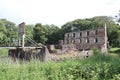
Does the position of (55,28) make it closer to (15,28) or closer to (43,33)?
(43,33)

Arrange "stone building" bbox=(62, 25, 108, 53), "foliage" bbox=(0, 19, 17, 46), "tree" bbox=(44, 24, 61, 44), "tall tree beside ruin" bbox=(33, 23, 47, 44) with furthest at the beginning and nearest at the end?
"tree" bbox=(44, 24, 61, 44) → "tall tree beside ruin" bbox=(33, 23, 47, 44) → "foliage" bbox=(0, 19, 17, 46) → "stone building" bbox=(62, 25, 108, 53)

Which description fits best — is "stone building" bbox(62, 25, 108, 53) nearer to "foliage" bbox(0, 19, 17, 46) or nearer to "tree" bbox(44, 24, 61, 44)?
"tree" bbox(44, 24, 61, 44)

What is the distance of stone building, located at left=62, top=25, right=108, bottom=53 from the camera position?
50.2 meters

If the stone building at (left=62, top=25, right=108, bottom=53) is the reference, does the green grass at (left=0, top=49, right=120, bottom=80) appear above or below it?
below

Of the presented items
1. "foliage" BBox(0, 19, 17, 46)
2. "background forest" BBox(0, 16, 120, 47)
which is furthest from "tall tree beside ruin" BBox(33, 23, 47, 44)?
"foliage" BBox(0, 19, 17, 46)

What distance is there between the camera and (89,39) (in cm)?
5362

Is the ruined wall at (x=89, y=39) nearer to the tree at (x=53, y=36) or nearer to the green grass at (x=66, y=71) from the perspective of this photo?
the tree at (x=53, y=36)

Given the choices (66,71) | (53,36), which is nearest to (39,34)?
(53,36)

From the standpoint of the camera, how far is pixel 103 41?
49.6 m

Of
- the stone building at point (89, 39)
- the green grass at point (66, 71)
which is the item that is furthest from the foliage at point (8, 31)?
the green grass at point (66, 71)

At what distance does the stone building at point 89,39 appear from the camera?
1976 inches

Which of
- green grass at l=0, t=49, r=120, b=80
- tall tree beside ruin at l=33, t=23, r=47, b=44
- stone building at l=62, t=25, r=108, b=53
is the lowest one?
green grass at l=0, t=49, r=120, b=80

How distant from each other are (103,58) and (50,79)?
357 cm

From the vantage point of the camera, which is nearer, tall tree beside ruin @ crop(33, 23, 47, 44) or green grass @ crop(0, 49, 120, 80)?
green grass @ crop(0, 49, 120, 80)
